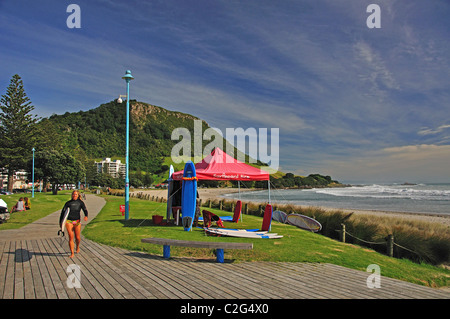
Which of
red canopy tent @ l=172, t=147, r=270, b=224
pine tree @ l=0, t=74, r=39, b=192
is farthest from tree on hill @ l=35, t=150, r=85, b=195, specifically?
red canopy tent @ l=172, t=147, r=270, b=224

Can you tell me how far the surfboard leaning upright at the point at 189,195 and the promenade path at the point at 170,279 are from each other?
12.9 ft

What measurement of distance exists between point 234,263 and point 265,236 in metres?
3.59

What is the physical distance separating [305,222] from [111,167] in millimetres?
161550

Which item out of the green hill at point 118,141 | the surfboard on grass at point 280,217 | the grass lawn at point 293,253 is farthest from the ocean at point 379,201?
the green hill at point 118,141

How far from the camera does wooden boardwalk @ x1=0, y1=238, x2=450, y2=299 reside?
4.97 metres

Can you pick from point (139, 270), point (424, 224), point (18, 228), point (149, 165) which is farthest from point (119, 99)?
point (149, 165)

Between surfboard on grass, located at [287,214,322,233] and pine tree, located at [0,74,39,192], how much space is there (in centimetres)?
4788

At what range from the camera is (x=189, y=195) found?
11.7 metres

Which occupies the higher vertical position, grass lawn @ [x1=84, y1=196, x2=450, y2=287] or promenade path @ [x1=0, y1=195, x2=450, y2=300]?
promenade path @ [x1=0, y1=195, x2=450, y2=300]

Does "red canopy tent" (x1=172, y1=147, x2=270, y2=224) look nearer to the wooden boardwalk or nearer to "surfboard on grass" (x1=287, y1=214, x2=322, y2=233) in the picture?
"surfboard on grass" (x1=287, y1=214, x2=322, y2=233)

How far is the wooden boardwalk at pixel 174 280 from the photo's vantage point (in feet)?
16.3
